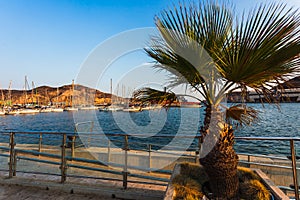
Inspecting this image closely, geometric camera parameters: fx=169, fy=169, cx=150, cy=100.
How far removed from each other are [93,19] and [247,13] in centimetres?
572

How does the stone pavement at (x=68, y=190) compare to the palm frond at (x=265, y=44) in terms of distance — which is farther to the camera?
the stone pavement at (x=68, y=190)

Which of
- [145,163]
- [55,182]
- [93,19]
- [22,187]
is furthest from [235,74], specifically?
[93,19]

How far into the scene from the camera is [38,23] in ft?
21.2

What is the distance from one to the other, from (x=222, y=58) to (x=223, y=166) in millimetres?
1088

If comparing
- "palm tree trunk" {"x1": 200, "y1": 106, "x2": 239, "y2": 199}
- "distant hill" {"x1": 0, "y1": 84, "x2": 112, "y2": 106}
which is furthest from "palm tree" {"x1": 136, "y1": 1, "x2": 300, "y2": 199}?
"distant hill" {"x1": 0, "y1": 84, "x2": 112, "y2": 106}

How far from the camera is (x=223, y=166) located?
1.73 m

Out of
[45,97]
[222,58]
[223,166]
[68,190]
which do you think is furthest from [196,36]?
[45,97]

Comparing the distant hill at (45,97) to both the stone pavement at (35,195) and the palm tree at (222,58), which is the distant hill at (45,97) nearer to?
the stone pavement at (35,195)

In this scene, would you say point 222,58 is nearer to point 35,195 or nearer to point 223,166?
point 223,166

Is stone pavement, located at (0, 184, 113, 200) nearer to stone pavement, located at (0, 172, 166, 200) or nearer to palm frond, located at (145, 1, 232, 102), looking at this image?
stone pavement, located at (0, 172, 166, 200)

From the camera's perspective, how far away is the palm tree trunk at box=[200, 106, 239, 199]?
1.74 m

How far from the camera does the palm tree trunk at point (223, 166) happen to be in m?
1.74

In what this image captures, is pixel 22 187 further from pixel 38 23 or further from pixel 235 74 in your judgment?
pixel 38 23

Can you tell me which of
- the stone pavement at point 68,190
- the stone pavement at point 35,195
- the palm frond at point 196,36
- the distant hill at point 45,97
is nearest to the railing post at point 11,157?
the stone pavement at point 68,190
